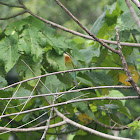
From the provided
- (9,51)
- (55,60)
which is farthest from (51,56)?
(9,51)

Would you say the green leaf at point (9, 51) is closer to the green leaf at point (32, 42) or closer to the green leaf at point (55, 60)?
the green leaf at point (32, 42)

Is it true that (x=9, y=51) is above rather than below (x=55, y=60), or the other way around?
above

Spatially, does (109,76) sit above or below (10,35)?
below

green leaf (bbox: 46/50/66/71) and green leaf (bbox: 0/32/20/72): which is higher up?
green leaf (bbox: 0/32/20/72)

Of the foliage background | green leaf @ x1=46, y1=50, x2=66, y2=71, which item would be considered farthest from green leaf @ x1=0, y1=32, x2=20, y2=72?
green leaf @ x1=46, y1=50, x2=66, y2=71

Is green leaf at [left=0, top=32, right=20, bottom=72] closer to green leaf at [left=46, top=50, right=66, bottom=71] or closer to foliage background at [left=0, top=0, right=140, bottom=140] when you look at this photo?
foliage background at [left=0, top=0, right=140, bottom=140]

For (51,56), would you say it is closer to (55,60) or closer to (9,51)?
(55,60)

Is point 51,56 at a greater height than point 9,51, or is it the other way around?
point 9,51

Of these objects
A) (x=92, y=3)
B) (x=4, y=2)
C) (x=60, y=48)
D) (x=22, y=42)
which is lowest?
(x=92, y=3)

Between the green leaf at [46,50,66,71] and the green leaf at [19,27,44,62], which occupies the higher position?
the green leaf at [19,27,44,62]

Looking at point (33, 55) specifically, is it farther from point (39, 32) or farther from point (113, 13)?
point (113, 13)

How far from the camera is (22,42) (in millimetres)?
934

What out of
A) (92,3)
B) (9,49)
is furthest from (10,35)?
(92,3)

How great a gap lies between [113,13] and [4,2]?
1.50ft
